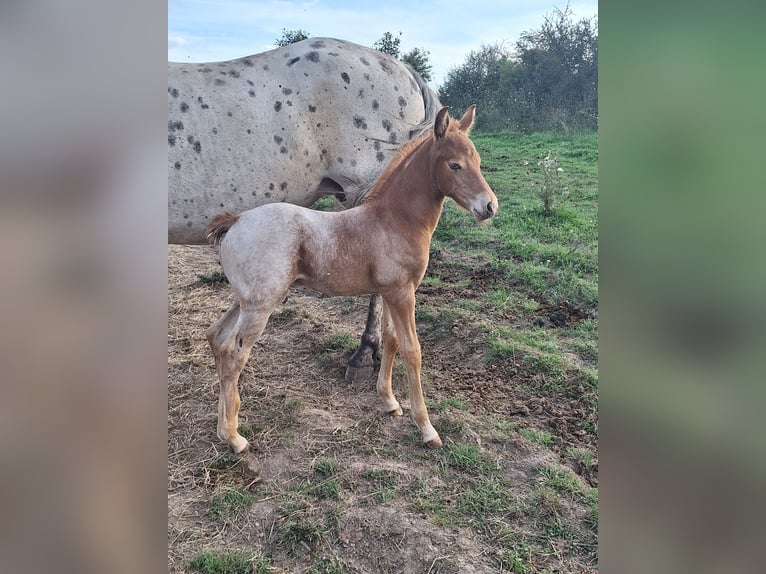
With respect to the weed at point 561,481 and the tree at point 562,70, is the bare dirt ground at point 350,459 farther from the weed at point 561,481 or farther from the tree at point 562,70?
the tree at point 562,70

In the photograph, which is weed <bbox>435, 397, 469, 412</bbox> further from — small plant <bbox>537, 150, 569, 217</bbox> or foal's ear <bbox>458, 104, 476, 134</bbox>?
small plant <bbox>537, 150, 569, 217</bbox>

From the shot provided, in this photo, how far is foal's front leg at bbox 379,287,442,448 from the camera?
2.71 m

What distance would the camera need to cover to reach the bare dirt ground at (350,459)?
210 centimetres

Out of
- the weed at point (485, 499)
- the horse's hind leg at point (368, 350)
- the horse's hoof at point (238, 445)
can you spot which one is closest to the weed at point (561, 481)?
the weed at point (485, 499)

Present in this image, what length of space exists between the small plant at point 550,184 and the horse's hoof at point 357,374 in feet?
10.6

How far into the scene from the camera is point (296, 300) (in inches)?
192

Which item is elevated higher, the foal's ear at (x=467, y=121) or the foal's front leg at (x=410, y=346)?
the foal's ear at (x=467, y=121)

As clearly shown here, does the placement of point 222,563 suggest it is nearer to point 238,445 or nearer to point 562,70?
point 238,445

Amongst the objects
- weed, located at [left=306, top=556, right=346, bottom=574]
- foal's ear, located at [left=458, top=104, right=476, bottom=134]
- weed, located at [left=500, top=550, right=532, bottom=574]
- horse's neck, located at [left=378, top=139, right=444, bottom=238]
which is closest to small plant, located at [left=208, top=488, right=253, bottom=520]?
weed, located at [left=306, top=556, right=346, bottom=574]

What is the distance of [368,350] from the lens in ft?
11.9

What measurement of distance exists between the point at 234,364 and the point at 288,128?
1621 mm
